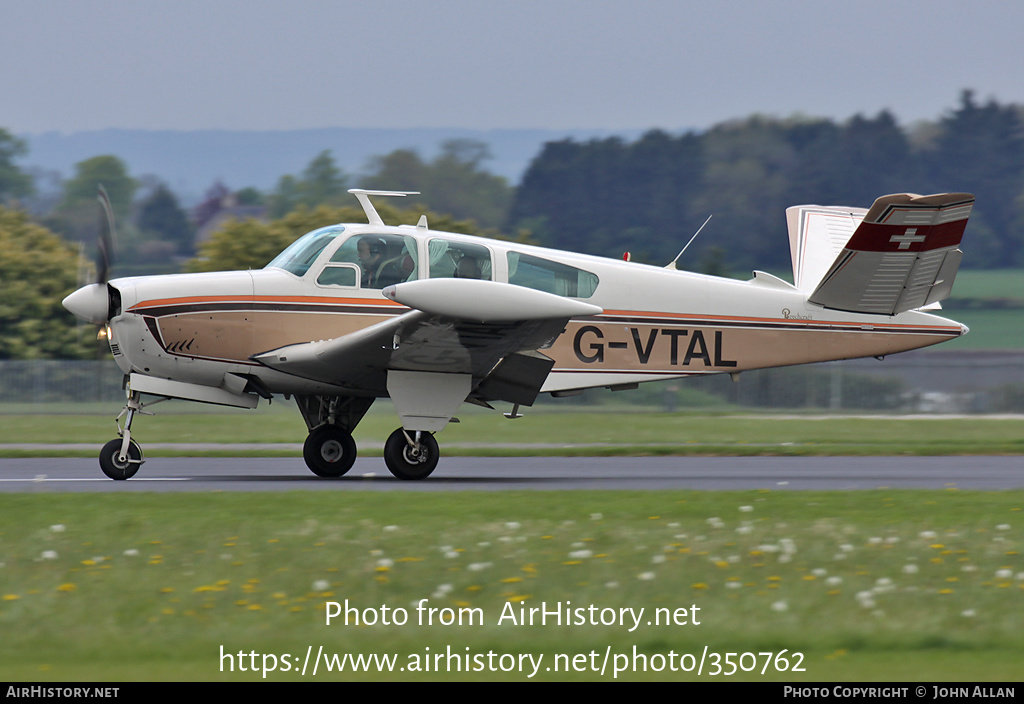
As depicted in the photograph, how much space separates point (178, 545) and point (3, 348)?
29.1m

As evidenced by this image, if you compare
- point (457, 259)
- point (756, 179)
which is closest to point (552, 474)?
point (457, 259)

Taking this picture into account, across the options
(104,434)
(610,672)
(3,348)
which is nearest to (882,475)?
(610,672)

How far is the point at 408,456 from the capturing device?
12359mm

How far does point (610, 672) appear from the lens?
5.06 meters

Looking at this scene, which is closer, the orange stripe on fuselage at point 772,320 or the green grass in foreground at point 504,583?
the green grass in foreground at point 504,583

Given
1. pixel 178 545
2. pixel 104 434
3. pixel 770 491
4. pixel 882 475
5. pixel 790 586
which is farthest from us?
pixel 104 434

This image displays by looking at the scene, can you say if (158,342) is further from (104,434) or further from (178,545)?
(104,434)

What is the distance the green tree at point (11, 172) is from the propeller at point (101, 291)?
207 ft

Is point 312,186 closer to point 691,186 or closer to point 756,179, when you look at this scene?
point 691,186

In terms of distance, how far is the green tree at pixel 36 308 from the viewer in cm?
3344

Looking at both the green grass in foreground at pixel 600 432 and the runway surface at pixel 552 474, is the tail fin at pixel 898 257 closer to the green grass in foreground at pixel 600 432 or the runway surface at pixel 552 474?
the runway surface at pixel 552 474

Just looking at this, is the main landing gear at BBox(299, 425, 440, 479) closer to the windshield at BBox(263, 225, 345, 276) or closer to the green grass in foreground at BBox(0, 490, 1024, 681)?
the windshield at BBox(263, 225, 345, 276)

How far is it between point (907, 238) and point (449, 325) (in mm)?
5345

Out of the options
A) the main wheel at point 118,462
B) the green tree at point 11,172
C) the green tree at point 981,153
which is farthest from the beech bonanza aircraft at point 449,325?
the green tree at point 11,172
